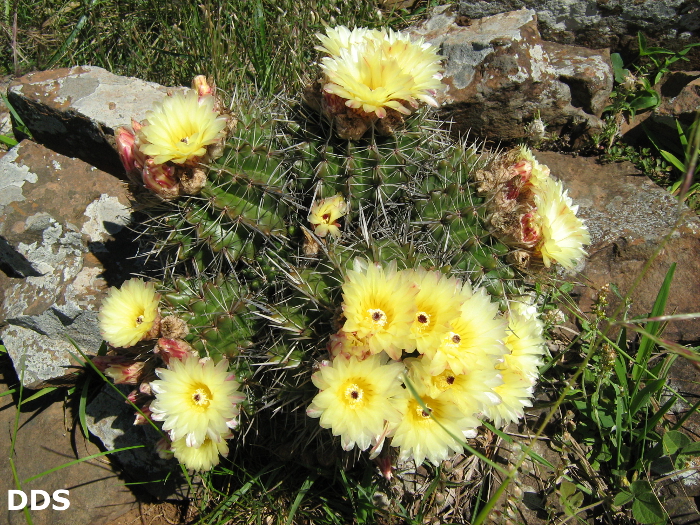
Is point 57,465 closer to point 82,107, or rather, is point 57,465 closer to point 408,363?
point 82,107

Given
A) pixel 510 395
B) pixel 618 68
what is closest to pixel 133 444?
pixel 510 395

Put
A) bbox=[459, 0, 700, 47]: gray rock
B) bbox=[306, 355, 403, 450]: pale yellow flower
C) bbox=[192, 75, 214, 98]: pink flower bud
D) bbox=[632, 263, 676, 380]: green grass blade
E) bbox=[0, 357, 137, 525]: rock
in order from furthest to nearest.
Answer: bbox=[459, 0, 700, 47]: gray rock
bbox=[0, 357, 137, 525]: rock
bbox=[632, 263, 676, 380]: green grass blade
bbox=[192, 75, 214, 98]: pink flower bud
bbox=[306, 355, 403, 450]: pale yellow flower

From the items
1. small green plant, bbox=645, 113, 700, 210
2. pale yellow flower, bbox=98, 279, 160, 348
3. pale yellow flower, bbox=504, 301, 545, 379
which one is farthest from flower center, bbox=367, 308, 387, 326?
small green plant, bbox=645, 113, 700, 210

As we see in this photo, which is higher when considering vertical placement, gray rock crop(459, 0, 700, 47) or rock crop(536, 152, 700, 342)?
gray rock crop(459, 0, 700, 47)

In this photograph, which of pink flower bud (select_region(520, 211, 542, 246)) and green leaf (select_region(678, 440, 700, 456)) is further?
green leaf (select_region(678, 440, 700, 456))

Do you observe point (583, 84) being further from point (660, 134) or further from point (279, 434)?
point (279, 434)

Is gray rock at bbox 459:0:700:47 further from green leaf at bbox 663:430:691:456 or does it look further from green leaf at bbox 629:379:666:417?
green leaf at bbox 663:430:691:456
